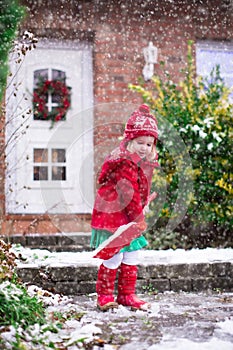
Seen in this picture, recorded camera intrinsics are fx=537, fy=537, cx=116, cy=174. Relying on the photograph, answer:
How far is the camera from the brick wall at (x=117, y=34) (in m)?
7.31

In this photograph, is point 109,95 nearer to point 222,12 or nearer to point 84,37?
point 84,37

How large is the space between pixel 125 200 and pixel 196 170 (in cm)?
231

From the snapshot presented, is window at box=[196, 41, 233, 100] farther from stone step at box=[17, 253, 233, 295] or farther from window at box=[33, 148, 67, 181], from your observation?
stone step at box=[17, 253, 233, 295]

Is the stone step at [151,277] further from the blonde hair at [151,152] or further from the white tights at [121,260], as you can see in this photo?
the blonde hair at [151,152]

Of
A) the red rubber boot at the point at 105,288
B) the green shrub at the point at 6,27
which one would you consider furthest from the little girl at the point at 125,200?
the green shrub at the point at 6,27

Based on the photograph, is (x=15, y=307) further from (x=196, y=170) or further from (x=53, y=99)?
(x=53, y=99)

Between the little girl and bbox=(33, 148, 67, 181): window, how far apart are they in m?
3.77

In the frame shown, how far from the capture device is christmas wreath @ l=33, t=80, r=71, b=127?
24.0ft

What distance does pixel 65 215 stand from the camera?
7086 mm

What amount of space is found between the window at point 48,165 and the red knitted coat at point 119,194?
3.80 metres

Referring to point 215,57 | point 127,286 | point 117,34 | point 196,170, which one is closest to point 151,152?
point 127,286

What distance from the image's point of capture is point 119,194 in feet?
11.4

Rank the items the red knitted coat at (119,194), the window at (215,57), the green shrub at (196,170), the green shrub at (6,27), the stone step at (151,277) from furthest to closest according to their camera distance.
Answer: the window at (215,57)
the green shrub at (196,170)
the stone step at (151,277)
the red knitted coat at (119,194)
the green shrub at (6,27)

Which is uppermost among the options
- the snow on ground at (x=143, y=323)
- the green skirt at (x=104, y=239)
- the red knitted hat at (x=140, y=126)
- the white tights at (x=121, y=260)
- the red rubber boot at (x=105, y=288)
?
the red knitted hat at (x=140, y=126)
